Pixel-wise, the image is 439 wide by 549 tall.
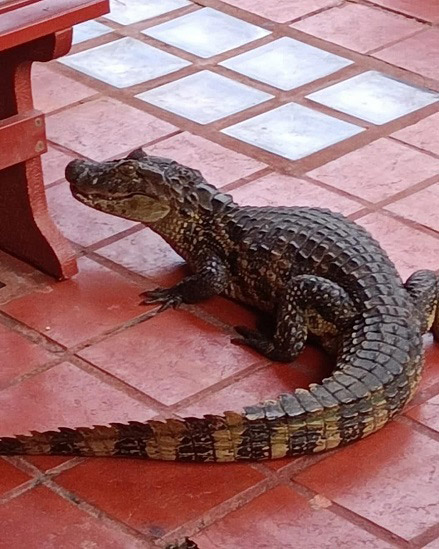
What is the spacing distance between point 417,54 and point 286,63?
53 cm

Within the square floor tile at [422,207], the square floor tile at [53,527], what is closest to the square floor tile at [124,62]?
the square floor tile at [422,207]

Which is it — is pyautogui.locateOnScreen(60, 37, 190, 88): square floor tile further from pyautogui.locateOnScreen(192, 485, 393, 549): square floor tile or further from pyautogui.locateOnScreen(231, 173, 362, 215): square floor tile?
pyautogui.locateOnScreen(192, 485, 393, 549): square floor tile

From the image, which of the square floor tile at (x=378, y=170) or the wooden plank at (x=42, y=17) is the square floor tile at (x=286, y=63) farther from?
the wooden plank at (x=42, y=17)

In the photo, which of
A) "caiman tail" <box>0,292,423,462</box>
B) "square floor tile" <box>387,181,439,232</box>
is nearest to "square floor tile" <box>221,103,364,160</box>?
"square floor tile" <box>387,181,439,232</box>

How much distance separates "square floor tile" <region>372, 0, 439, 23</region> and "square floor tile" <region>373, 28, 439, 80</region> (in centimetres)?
18

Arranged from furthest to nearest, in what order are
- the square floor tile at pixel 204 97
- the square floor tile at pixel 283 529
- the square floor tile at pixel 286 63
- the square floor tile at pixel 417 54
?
the square floor tile at pixel 417 54 < the square floor tile at pixel 286 63 < the square floor tile at pixel 204 97 < the square floor tile at pixel 283 529

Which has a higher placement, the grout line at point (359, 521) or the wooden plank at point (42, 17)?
the wooden plank at point (42, 17)

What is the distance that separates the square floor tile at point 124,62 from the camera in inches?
211

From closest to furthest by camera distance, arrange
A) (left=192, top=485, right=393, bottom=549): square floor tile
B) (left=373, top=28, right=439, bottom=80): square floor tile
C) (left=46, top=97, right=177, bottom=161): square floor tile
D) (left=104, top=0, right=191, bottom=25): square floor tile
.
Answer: (left=192, top=485, right=393, bottom=549): square floor tile → (left=46, top=97, right=177, bottom=161): square floor tile → (left=373, top=28, right=439, bottom=80): square floor tile → (left=104, top=0, right=191, bottom=25): square floor tile

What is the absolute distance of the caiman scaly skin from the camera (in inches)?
132

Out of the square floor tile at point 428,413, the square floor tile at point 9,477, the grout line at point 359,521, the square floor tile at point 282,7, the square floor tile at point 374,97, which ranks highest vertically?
the square floor tile at point 282,7

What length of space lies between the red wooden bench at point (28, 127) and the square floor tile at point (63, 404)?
1.73 feet

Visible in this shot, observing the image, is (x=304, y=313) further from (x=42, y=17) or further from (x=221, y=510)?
(x=42, y=17)

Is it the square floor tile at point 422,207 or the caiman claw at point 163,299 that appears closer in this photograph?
the caiman claw at point 163,299
